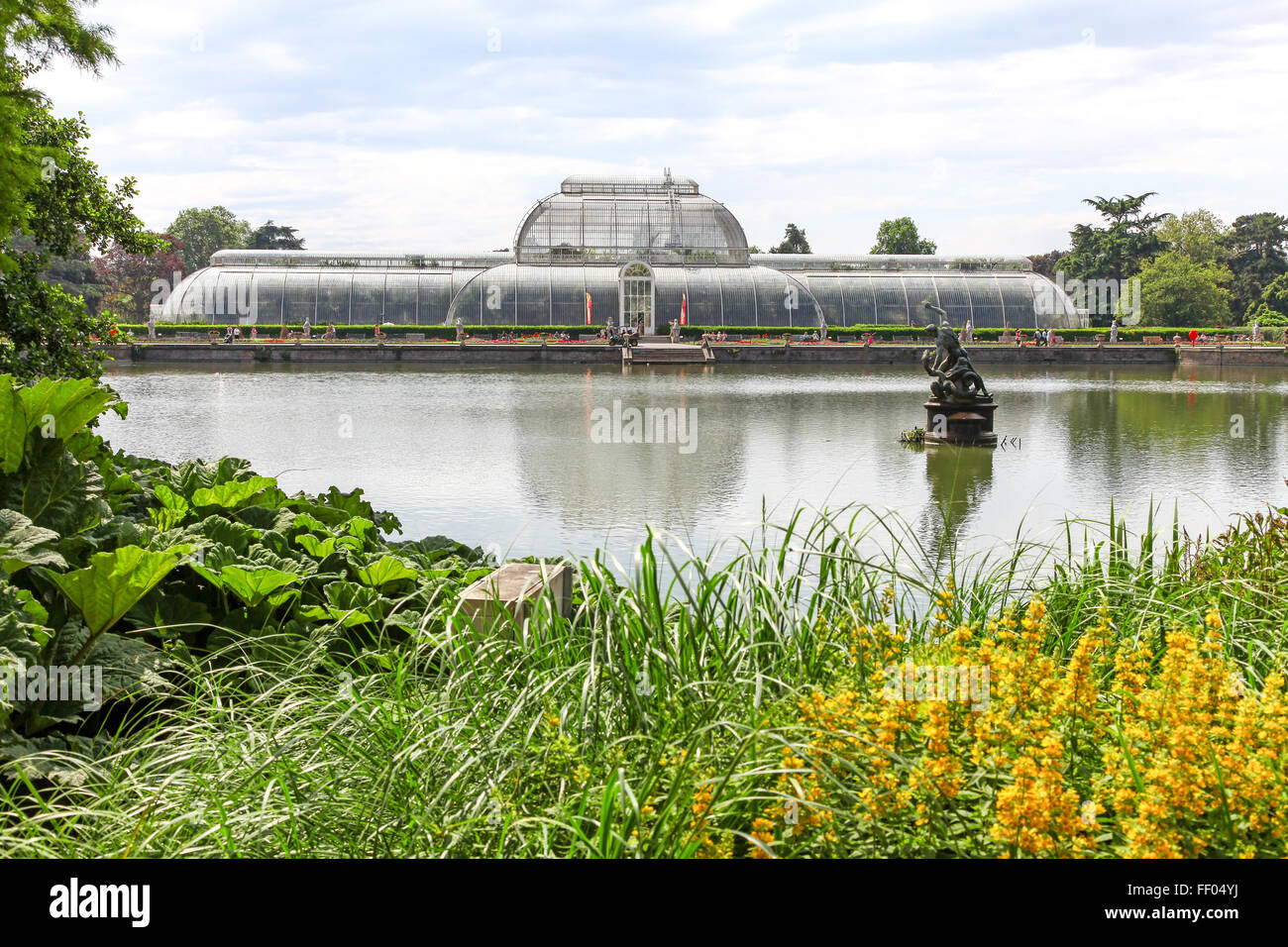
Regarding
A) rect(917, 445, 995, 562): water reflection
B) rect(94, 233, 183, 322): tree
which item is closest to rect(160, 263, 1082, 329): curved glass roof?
rect(94, 233, 183, 322): tree

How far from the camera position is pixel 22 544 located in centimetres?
380

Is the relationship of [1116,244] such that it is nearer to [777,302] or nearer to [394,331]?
[777,302]

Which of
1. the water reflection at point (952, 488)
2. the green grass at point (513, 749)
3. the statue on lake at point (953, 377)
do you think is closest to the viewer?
the green grass at point (513, 749)

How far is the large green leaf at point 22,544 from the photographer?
3736 millimetres

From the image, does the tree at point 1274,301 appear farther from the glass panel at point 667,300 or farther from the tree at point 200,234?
the tree at point 200,234

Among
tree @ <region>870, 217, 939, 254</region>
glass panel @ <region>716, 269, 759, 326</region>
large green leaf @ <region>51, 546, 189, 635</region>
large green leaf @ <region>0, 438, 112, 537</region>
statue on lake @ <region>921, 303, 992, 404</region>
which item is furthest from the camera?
tree @ <region>870, 217, 939, 254</region>

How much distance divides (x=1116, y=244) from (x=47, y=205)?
65.1 m

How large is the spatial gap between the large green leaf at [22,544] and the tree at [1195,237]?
71.4m

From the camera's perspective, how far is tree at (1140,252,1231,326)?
192ft

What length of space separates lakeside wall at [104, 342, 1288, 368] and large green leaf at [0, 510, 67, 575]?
39167 mm

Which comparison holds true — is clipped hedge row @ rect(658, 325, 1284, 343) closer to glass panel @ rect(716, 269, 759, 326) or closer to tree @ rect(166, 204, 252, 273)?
glass panel @ rect(716, 269, 759, 326)

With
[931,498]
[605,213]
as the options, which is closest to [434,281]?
[605,213]

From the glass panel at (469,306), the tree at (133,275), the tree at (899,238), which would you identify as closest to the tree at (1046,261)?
the tree at (899,238)

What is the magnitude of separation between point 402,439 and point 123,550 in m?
14.1
